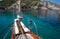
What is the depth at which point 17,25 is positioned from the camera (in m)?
5.40

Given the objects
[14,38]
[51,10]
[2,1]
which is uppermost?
[14,38]

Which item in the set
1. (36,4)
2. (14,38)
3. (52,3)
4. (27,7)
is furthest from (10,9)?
(14,38)

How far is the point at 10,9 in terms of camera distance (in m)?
15.7

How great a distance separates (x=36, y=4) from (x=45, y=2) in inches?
37.1

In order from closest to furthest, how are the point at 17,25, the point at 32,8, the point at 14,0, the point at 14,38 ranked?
the point at 14,38, the point at 17,25, the point at 14,0, the point at 32,8

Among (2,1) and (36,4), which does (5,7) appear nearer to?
(2,1)

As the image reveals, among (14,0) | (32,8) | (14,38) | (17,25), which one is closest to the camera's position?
(14,38)

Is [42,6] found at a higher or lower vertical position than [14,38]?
lower

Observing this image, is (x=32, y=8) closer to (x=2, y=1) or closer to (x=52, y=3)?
(x=52, y=3)

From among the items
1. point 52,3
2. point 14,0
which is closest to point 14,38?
point 14,0

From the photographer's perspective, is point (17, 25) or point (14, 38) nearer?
point (14, 38)

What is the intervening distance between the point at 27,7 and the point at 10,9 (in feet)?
5.50

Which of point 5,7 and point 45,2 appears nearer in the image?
point 5,7

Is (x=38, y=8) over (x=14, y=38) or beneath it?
beneath
